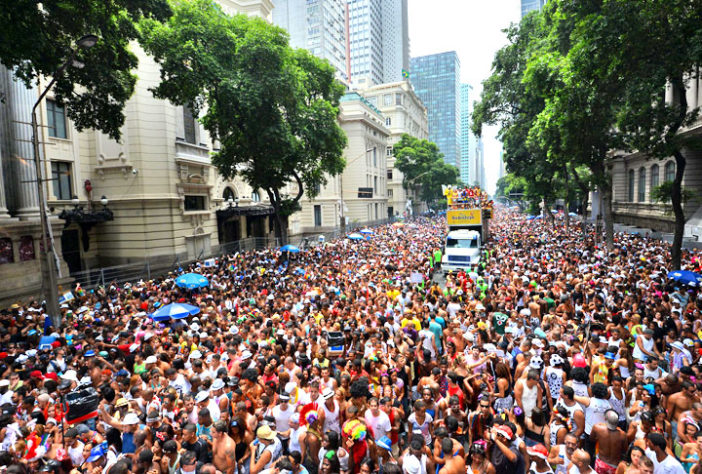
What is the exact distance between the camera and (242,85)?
20531 millimetres

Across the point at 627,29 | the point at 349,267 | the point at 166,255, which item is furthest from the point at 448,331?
the point at 166,255

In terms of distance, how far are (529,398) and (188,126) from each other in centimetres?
2626

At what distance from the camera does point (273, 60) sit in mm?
21125

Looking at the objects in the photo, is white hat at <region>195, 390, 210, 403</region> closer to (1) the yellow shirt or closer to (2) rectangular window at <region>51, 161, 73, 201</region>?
(1) the yellow shirt

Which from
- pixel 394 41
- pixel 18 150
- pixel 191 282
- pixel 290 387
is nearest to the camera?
pixel 290 387

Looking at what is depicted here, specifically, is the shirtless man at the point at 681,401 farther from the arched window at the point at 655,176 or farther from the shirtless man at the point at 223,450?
the arched window at the point at 655,176

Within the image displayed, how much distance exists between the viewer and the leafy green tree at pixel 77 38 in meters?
10.7

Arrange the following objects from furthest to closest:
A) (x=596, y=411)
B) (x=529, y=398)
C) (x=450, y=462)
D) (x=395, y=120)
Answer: (x=395, y=120), (x=529, y=398), (x=596, y=411), (x=450, y=462)

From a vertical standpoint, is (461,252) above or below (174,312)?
above

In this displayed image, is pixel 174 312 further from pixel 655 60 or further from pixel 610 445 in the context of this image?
pixel 655 60

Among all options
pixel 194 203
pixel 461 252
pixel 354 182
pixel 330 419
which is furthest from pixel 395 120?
pixel 330 419

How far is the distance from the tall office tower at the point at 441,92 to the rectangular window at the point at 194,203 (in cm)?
16626

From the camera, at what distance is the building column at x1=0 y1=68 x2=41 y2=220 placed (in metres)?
16.6

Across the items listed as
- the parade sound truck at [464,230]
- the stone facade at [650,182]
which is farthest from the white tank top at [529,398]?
the stone facade at [650,182]
